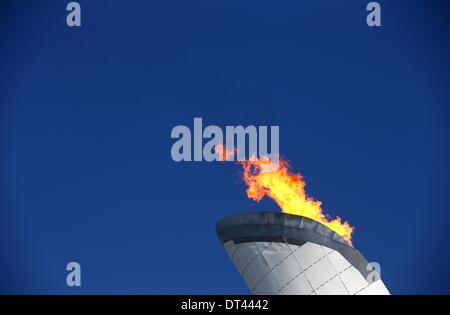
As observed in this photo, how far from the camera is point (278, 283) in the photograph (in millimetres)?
39594
